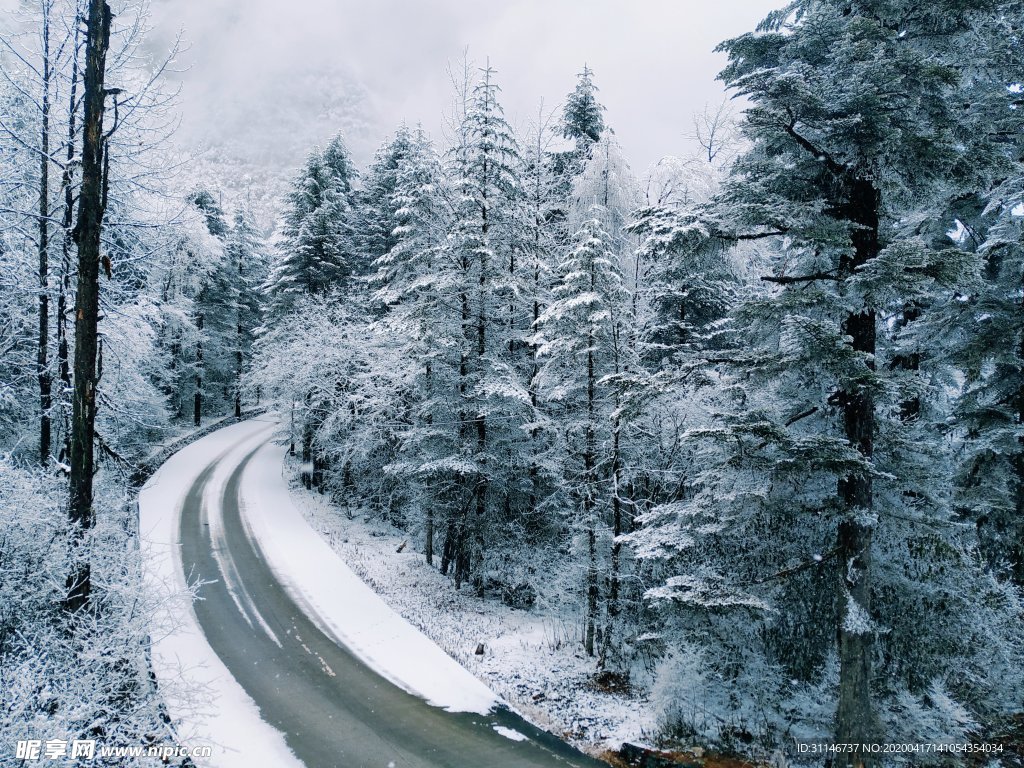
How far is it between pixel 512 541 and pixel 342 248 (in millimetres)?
21942

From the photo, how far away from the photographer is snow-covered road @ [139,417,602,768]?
9.65m

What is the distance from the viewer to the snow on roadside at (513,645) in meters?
10.9

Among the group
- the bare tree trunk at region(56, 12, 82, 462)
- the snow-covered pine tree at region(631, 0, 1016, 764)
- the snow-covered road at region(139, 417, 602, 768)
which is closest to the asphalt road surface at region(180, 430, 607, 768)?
the snow-covered road at region(139, 417, 602, 768)

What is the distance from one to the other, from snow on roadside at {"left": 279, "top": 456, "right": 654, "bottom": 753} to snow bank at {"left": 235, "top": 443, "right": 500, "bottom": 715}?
525mm

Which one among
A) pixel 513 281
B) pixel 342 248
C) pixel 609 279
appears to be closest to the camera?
pixel 609 279

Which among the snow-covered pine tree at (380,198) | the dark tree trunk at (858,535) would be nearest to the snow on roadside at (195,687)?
the dark tree trunk at (858,535)

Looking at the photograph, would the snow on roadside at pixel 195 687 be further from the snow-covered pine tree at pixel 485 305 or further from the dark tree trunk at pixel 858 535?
the dark tree trunk at pixel 858 535

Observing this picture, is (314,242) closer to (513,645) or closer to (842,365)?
(513,645)

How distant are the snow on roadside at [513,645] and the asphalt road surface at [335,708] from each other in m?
0.80

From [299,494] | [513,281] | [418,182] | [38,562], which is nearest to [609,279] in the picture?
[513,281]

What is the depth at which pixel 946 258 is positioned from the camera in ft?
23.4

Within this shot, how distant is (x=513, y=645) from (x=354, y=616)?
15.8ft

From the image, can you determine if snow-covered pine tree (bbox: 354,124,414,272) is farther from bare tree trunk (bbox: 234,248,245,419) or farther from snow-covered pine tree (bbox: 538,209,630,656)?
snow-covered pine tree (bbox: 538,209,630,656)

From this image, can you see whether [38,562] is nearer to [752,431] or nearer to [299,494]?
[752,431]
